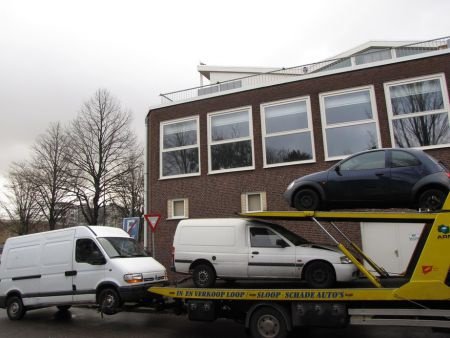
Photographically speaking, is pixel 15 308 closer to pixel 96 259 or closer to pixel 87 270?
pixel 87 270

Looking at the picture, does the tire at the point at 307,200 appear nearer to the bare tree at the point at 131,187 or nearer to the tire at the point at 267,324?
the tire at the point at 267,324

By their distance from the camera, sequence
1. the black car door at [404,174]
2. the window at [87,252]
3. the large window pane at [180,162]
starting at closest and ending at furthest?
the black car door at [404,174]
the window at [87,252]
the large window pane at [180,162]

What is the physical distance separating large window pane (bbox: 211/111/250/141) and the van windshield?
7.43 m

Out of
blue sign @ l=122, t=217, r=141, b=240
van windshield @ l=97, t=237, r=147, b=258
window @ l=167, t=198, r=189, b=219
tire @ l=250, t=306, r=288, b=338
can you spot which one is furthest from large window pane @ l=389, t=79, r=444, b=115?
blue sign @ l=122, t=217, r=141, b=240

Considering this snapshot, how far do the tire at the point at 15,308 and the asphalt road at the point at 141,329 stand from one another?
0.61 ft

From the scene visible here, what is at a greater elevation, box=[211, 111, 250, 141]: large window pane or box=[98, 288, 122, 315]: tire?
box=[211, 111, 250, 141]: large window pane

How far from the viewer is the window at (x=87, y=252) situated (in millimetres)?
9820

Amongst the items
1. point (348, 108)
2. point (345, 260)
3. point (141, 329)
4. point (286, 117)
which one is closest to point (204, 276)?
point (141, 329)

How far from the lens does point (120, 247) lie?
10.3 metres

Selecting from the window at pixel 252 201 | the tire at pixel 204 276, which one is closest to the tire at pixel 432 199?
the tire at pixel 204 276

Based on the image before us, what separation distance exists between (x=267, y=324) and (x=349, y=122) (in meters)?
9.53

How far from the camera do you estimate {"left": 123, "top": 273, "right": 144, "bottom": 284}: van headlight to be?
29.9 feet

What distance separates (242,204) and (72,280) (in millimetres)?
7578

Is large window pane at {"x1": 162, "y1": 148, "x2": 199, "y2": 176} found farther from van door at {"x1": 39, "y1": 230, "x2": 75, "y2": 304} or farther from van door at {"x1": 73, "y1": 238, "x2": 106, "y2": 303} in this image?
van door at {"x1": 73, "y1": 238, "x2": 106, "y2": 303}
